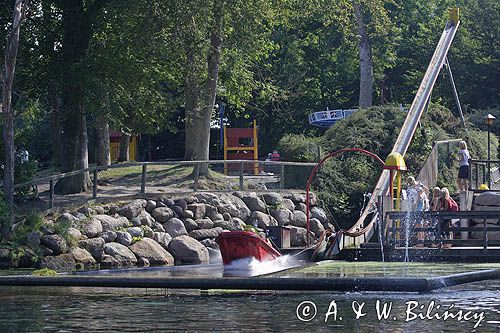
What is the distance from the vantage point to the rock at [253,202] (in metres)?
36.5

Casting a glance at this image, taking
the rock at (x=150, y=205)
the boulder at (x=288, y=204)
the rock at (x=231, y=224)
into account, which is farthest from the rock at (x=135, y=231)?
the boulder at (x=288, y=204)

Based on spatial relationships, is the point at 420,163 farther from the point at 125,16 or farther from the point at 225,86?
the point at 125,16

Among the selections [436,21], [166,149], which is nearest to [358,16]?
[166,149]

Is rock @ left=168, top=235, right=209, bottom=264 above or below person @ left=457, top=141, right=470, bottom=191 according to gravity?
below

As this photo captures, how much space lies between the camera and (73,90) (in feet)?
107

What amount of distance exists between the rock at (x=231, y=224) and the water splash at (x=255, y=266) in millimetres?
7867

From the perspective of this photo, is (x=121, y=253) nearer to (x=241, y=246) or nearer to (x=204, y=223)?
(x=204, y=223)

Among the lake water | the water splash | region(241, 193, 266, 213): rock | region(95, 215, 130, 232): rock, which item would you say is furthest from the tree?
region(241, 193, 266, 213): rock

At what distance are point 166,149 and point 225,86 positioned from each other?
16.2 meters

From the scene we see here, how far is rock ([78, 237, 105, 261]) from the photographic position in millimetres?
29922

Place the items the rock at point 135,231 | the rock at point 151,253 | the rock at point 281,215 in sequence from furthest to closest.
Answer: the rock at point 281,215
the rock at point 135,231
the rock at point 151,253

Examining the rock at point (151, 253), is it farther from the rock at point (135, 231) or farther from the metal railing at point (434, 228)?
the metal railing at point (434, 228)

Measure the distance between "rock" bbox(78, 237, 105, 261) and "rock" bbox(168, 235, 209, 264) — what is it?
7.84 feet

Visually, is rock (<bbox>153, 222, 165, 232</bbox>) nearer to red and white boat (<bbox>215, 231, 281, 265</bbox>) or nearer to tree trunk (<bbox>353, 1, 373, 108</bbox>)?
red and white boat (<bbox>215, 231, 281, 265</bbox>)
